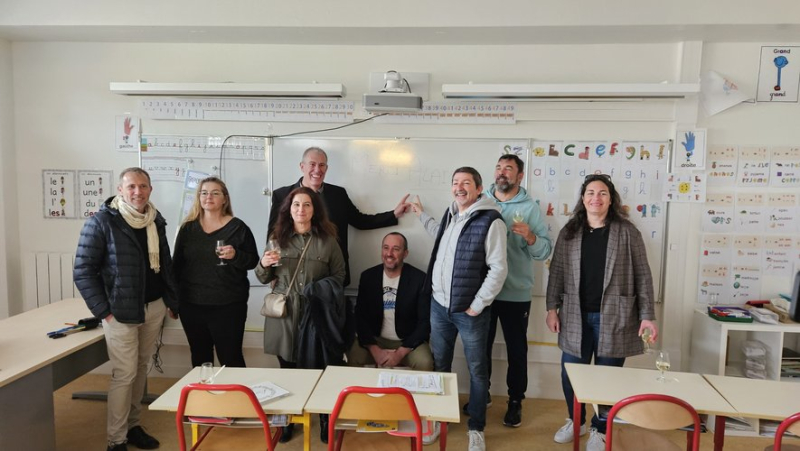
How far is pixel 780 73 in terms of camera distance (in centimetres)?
317

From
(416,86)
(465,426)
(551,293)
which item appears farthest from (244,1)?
(465,426)

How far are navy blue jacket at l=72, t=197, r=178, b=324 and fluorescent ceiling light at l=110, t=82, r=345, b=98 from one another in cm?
118

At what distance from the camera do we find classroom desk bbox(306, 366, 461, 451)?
177 cm

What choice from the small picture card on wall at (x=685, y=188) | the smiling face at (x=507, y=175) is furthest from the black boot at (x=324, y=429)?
the small picture card on wall at (x=685, y=188)

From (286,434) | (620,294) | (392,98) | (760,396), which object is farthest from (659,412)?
(392,98)

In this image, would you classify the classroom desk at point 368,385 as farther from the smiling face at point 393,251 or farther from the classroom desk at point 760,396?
the classroom desk at point 760,396

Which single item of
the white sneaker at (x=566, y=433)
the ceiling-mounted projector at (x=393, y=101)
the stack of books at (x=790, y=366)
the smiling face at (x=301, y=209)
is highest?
the ceiling-mounted projector at (x=393, y=101)

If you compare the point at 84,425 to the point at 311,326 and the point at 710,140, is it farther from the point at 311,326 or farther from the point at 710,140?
the point at 710,140

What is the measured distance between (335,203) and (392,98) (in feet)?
2.79

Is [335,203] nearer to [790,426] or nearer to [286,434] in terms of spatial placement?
[286,434]

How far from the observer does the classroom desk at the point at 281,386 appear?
180cm

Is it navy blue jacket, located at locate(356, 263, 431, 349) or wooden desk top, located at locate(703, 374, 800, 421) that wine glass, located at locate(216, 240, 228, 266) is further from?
wooden desk top, located at locate(703, 374, 800, 421)

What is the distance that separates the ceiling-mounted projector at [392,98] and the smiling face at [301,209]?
2.74ft

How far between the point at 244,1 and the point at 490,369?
3.13m
